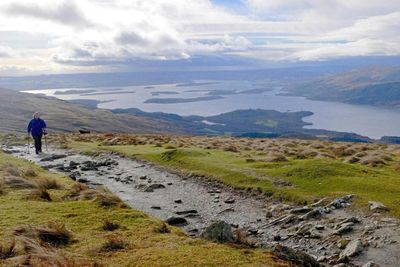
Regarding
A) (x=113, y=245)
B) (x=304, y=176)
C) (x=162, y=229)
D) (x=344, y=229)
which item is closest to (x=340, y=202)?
(x=344, y=229)

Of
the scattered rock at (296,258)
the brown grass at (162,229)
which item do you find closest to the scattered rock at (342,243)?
the scattered rock at (296,258)

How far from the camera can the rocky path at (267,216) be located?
13.6 metres

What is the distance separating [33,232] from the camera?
11.9 metres

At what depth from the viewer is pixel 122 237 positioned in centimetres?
1243

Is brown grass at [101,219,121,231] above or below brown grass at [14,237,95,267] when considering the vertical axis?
below

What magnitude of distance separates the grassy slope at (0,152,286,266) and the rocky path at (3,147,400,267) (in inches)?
110

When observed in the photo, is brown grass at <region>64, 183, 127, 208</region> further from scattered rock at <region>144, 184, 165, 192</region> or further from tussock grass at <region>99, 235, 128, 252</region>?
scattered rock at <region>144, 184, 165, 192</region>

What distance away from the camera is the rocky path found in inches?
535

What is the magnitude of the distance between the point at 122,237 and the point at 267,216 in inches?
311

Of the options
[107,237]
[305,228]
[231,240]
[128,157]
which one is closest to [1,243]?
[107,237]

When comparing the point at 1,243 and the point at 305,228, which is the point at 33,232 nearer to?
the point at 1,243

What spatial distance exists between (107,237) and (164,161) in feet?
67.4

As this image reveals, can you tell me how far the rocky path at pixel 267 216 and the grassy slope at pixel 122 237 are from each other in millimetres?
2805

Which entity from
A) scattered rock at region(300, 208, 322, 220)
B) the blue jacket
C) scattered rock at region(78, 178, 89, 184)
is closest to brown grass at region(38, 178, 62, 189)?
scattered rock at region(78, 178, 89, 184)
